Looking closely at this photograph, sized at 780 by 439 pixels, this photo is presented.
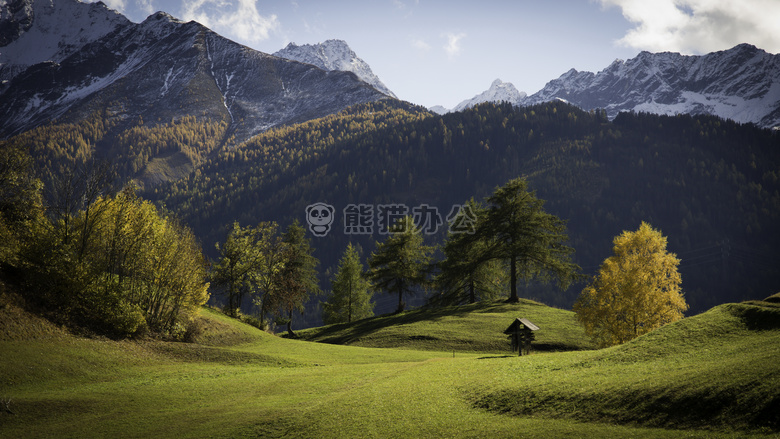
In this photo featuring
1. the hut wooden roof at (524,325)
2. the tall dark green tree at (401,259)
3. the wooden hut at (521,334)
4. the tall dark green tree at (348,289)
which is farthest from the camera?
the tall dark green tree at (348,289)

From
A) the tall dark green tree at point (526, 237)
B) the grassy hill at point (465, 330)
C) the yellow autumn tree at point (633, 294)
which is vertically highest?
the tall dark green tree at point (526, 237)

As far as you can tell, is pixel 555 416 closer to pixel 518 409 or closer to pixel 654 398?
pixel 518 409

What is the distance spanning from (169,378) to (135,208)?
19.8 metres

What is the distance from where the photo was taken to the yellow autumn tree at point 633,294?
39656mm

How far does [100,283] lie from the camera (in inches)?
1469

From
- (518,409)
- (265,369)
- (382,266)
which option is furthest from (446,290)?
(518,409)

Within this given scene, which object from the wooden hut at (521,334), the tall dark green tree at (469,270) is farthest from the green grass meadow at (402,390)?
the tall dark green tree at (469,270)

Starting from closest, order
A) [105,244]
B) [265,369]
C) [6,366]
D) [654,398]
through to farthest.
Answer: [654,398] → [6,366] → [265,369] → [105,244]

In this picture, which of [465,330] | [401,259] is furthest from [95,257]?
[401,259]

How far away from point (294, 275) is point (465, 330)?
103 ft

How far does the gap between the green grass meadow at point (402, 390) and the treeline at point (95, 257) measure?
2928 mm

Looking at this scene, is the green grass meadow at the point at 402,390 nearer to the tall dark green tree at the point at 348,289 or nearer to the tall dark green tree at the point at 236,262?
the tall dark green tree at the point at 236,262

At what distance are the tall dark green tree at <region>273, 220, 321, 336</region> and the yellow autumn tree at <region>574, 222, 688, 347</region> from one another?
40.0 meters

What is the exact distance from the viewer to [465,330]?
50.0 metres
